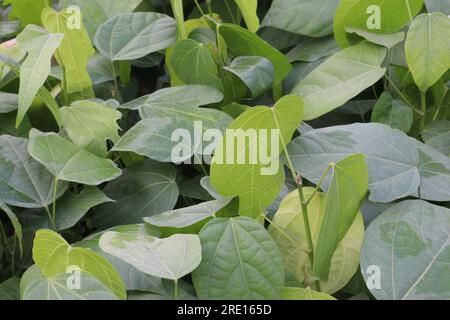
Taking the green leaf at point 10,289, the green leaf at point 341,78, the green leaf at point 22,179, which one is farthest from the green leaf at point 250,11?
the green leaf at point 10,289

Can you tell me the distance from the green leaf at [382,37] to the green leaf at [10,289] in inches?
19.0

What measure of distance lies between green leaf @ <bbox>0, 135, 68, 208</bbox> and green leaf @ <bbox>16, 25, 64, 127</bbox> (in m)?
0.04

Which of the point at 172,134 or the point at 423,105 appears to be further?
the point at 423,105

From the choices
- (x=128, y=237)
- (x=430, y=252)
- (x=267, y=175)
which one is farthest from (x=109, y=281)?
(x=430, y=252)

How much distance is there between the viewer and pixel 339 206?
27.4 inches

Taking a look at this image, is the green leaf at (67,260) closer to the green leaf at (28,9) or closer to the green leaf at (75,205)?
the green leaf at (75,205)

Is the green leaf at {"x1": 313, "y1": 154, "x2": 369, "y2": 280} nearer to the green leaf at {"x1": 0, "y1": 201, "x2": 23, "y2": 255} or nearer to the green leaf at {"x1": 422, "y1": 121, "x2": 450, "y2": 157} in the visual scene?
the green leaf at {"x1": 422, "y1": 121, "x2": 450, "y2": 157}

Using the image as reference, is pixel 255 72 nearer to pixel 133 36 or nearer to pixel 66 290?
pixel 133 36

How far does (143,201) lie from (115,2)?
0.36m

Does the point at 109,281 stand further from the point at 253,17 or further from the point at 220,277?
the point at 253,17

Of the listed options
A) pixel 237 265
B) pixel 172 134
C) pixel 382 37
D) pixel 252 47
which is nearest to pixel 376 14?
pixel 382 37

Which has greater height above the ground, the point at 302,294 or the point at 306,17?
the point at 306,17

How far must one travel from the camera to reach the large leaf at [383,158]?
76 centimetres

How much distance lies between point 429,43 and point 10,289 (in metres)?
0.52
